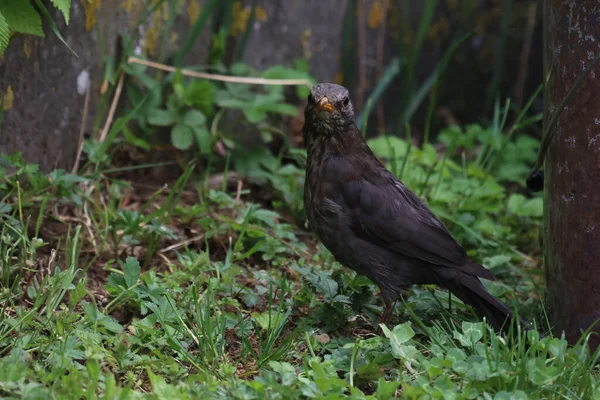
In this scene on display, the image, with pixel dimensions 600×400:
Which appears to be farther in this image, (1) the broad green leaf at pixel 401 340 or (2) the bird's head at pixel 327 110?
(2) the bird's head at pixel 327 110

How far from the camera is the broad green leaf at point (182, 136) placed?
4746mm

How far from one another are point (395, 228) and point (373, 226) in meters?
0.09

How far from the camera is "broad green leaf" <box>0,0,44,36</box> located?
360cm

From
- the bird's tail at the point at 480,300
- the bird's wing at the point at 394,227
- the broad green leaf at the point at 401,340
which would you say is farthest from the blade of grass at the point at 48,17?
the bird's tail at the point at 480,300

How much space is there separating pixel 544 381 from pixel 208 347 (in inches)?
44.9

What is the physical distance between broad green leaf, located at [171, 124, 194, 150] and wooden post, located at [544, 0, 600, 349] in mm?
2053

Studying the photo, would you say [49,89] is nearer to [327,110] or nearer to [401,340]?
[327,110]

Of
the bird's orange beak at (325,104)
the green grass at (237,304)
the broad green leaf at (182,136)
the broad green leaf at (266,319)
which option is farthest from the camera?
the broad green leaf at (182,136)

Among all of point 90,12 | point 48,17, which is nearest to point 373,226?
point 48,17

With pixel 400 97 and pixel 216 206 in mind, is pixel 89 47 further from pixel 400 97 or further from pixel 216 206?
pixel 400 97

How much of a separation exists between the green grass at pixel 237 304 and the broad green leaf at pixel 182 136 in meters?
0.26

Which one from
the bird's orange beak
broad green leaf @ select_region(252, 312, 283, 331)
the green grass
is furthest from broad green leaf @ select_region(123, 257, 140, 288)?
the bird's orange beak

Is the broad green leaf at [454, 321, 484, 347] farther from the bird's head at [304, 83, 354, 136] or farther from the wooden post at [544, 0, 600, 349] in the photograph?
the bird's head at [304, 83, 354, 136]

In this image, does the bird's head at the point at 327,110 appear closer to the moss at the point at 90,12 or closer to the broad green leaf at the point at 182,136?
the broad green leaf at the point at 182,136
